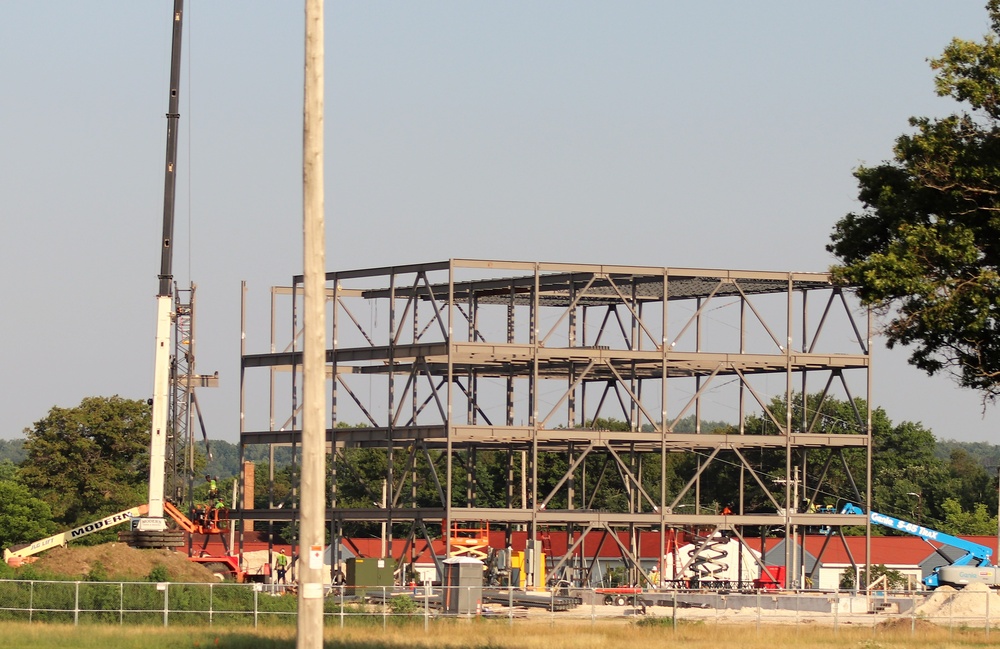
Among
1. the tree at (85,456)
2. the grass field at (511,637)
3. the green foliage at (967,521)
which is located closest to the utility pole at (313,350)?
the grass field at (511,637)

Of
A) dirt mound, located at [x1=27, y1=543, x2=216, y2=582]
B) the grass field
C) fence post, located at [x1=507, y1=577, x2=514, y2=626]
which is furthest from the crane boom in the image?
the grass field

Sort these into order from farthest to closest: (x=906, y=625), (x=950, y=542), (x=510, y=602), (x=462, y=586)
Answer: (x=950, y=542)
(x=462, y=586)
(x=906, y=625)
(x=510, y=602)

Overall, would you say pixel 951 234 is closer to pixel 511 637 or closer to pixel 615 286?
pixel 511 637

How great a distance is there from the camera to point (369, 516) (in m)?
67.7

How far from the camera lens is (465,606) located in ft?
181

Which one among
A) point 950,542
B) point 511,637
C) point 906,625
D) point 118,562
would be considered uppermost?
point 950,542

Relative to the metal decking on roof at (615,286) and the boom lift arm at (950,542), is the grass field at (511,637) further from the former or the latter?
the boom lift arm at (950,542)

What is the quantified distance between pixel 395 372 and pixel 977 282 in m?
50.6

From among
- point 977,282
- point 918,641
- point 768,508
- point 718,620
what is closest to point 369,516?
point 718,620

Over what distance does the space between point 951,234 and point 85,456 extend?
91927mm

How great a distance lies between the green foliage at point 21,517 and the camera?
97688 millimetres

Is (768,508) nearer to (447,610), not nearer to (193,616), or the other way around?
(447,610)

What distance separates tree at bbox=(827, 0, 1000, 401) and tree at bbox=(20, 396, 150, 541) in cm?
8835

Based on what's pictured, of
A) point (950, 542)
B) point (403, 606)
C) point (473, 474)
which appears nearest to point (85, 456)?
point (473, 474)
